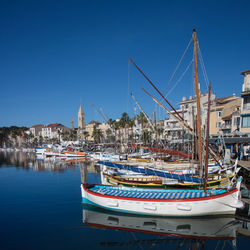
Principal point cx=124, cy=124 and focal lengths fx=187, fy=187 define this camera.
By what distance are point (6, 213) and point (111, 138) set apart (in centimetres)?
10105

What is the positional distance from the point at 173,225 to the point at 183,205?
1878 millimetres

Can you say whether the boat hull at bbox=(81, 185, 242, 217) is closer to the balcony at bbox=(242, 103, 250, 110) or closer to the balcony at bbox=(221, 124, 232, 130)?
the balcony at bbox=(242, 103, 250, 110)

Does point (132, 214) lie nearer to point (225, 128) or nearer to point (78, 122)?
point (225, 128)

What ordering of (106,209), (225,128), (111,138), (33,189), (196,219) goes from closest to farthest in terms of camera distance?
(196,219) < (106,209) < (33,189) < (225,128) < (111,138)

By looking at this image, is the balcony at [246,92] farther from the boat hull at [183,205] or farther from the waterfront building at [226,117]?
the boat hull at [183,205]

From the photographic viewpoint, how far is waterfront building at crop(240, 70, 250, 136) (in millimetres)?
40625

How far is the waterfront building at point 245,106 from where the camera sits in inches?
1599

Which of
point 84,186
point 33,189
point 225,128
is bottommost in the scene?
point 33,189

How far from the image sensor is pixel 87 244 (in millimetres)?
13984

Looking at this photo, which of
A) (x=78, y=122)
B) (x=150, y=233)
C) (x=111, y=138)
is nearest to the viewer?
(x=150, y=233)

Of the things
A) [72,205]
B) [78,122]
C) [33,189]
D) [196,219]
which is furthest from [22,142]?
[196,219]

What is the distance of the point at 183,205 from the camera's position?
1639 cm

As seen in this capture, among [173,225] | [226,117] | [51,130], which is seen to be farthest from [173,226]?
[51,130]

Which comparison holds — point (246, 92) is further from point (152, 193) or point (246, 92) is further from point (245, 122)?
point (152, 193)
